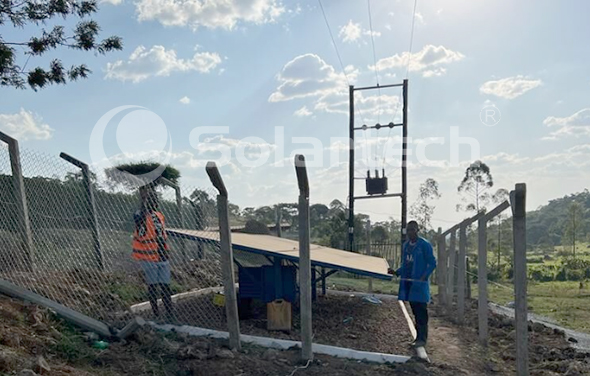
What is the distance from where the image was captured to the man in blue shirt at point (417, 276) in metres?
7.13

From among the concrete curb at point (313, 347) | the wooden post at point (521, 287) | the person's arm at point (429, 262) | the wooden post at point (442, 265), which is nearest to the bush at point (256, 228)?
the wooden post at point (442, 265)

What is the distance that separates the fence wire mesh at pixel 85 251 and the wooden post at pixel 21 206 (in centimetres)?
2

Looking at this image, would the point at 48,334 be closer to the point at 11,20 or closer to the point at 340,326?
the point at 11,20

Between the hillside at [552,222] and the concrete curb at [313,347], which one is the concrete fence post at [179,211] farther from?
the hillside at [552,222]

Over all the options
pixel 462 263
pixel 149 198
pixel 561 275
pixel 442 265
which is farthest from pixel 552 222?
pixel 149 198

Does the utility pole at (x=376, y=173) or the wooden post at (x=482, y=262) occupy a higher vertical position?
the utility pole at (x=376, y=173)

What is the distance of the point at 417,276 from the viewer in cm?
727

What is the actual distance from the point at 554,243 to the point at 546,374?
4787 cm

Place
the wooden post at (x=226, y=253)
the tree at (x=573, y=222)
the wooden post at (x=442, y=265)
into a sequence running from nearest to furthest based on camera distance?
1. the wooden post at (x=226, y=253)
2. the wooden post at (x=442, y=265)
3. the tree at (x=573, y=222)

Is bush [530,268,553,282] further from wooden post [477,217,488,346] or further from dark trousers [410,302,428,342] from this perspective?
dark trousers [410,302,428,342]

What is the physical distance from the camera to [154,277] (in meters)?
6.62

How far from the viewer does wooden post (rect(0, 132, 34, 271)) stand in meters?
6.38

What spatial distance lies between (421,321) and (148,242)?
3503 mm

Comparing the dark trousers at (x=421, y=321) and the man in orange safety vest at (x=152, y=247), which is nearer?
the man in orange safety vest at (x=152, y=247)
